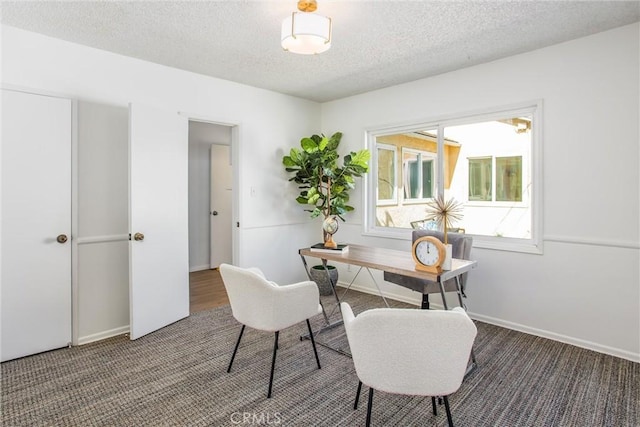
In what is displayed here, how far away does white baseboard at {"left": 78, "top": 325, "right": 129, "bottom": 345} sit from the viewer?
304 centimetres

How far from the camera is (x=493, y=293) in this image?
11.3 feet

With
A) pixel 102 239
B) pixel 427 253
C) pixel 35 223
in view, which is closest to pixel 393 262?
pixel 427 253

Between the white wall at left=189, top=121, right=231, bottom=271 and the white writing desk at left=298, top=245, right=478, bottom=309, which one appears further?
the white wall at left=189, top=121, right=231, bottom=271

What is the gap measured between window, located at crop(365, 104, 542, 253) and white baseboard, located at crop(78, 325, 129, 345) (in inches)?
116

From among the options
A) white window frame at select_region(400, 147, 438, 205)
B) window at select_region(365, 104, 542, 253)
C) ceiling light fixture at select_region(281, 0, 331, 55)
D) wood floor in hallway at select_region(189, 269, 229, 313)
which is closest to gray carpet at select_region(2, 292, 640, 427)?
wood floor in hallway at select_region(189, 269, 229, 313)

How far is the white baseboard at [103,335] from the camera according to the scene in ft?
9.96

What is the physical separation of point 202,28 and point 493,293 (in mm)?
3520

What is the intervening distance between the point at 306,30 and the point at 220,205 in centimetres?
418

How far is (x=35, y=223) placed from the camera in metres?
2.78

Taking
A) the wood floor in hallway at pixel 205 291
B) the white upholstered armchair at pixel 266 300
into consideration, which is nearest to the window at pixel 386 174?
the wood floor in hallway at pixel 205 291

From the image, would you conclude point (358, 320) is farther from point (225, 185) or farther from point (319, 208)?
point (225, 185)

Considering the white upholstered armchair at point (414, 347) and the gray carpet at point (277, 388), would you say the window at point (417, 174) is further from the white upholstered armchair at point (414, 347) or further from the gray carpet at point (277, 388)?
the white upholstered armchair at point (414, 347)

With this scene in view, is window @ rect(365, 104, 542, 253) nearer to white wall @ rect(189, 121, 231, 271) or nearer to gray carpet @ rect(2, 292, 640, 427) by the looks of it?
gray carpet @ rect(2, 292, 640, 427)

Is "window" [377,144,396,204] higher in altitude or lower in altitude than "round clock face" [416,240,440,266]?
higher
